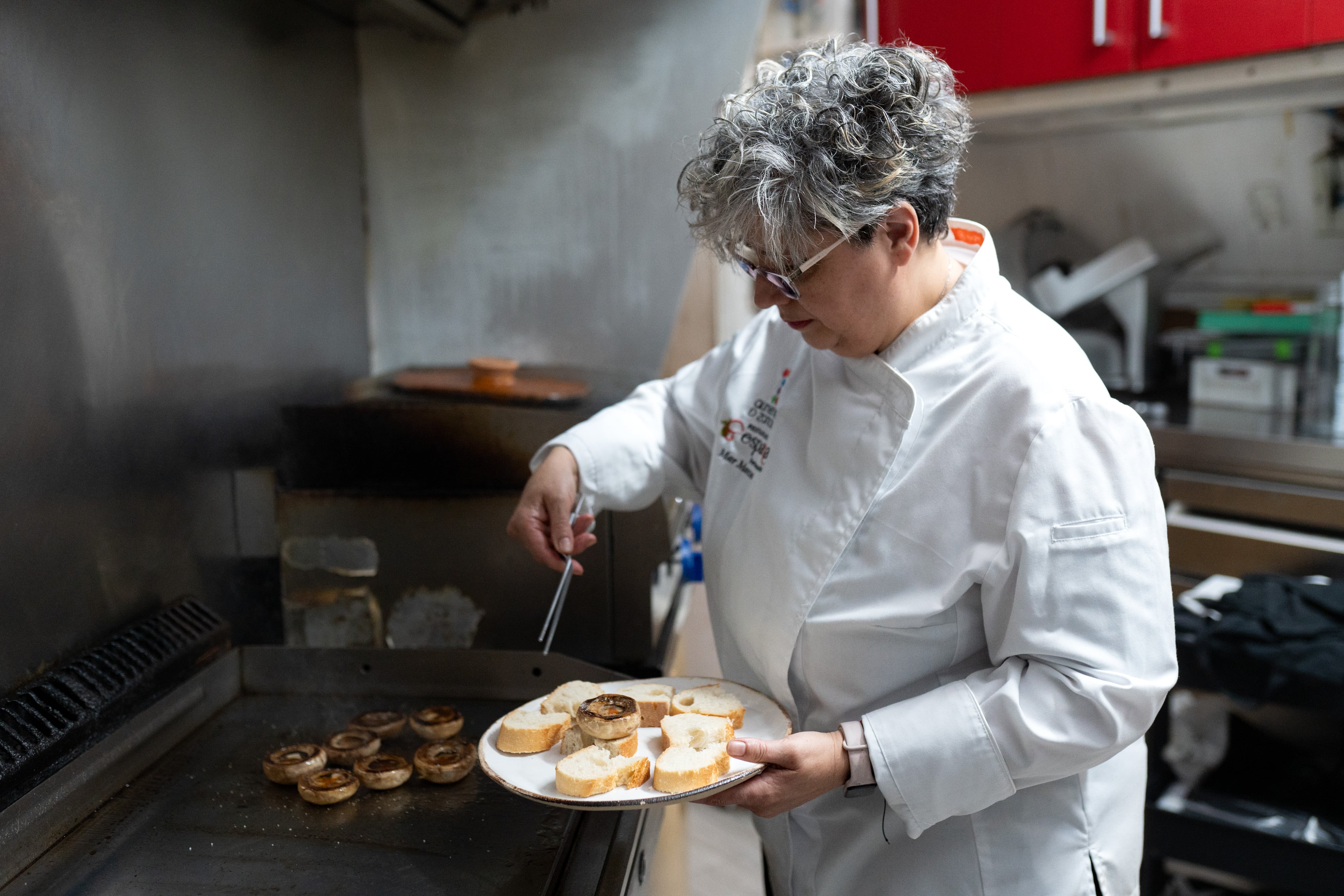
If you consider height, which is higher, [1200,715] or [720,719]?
[720,719]

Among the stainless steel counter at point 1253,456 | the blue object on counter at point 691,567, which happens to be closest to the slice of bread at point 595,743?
the blue object on counter at point 691,567

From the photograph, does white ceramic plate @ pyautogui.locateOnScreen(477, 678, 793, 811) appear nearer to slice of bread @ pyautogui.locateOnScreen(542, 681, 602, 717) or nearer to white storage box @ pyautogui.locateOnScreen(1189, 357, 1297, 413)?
slice of bread @ pyautogui.locateOnScreen(542, 681, 602, 717)

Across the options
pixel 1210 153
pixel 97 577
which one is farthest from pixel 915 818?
pixel 1210 153

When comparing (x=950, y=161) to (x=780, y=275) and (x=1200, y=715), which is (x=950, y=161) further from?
(x=1200, y=715)

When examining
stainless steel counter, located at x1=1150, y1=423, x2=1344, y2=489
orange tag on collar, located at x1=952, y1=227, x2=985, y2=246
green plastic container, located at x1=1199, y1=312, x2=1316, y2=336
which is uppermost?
orange tag on collar, located at x1=952, y1=227, x2=985, y2=246

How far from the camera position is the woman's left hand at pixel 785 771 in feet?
3.11

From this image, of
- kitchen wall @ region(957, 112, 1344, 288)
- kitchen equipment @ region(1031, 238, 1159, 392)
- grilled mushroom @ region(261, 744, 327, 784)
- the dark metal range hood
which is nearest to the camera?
grilled mushroom @ region(261, 744, 327, 784)

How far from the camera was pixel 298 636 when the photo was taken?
1725mm

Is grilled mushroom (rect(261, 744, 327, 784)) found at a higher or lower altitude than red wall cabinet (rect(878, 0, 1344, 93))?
lower

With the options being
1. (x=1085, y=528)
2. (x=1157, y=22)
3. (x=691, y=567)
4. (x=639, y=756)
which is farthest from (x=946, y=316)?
(x=1157, y=22)

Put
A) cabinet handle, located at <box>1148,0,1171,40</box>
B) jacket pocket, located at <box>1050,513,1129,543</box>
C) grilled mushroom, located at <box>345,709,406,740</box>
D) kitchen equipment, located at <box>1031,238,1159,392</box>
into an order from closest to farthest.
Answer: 1. jacket pocket, located at <box>1050,513,1129,543</box>
2. grilled mushroom, located at <box>345,709,406,740</box>
3. cabinet handle, located at <box>1148,0,1171,40</box>
4. kitchen equipment, located at <box>1031,238,1159,392</box>

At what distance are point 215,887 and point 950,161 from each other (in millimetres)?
1050

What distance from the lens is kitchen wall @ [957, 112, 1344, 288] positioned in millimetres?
2771

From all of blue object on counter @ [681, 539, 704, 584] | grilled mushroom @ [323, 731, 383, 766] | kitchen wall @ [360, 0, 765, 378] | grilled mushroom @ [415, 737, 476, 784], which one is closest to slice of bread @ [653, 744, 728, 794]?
grilled mushroom @ [415, 737, 476, 784]
